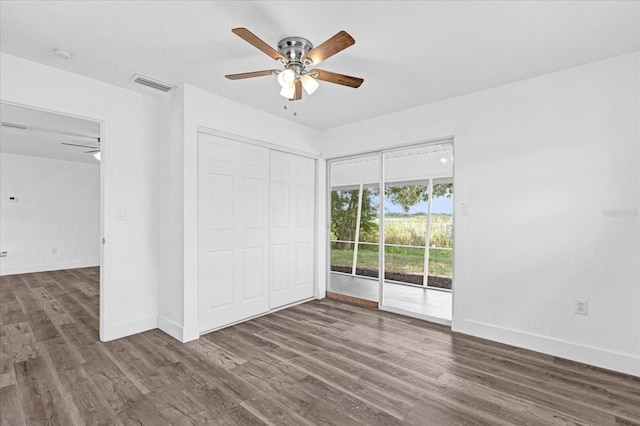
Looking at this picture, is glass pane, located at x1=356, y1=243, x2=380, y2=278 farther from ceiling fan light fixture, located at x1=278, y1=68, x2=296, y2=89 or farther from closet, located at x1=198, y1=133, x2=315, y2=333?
ceiling fan light fixture, located at x1=278, y1=68, x2=296, y2=89

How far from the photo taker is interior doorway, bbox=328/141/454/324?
4.41 m

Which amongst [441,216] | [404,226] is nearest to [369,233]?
[404,226]

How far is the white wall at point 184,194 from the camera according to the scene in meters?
3.17

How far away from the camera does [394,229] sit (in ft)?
15.0

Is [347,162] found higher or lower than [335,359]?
higher

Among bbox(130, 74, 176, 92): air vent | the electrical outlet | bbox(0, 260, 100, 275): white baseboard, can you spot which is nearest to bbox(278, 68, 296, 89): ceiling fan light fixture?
bbox(130, 74, 176, 92): air vent

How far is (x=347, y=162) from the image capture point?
4.85 metres

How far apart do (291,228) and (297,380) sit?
231 centimetres

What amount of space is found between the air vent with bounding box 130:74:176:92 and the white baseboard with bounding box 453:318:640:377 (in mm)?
4028

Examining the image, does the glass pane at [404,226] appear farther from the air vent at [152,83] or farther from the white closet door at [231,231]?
the air vent at [152,83]

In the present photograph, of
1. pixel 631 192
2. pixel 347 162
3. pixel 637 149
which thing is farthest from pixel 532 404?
pixel 347 162

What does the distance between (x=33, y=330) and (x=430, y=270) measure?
17.3ft

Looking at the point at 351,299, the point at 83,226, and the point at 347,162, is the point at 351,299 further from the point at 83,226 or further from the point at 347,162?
the point at 83,226

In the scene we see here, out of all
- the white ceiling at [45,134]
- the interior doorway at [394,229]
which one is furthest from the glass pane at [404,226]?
the white ceiling at [45,134]
